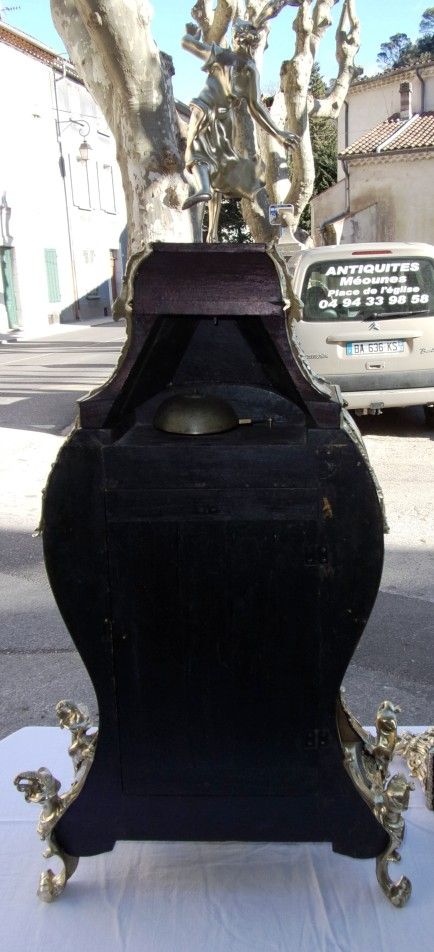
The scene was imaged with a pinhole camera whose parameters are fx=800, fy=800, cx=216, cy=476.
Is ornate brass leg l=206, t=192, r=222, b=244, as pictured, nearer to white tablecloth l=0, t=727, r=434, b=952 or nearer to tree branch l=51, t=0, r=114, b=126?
white tablecloth l=0, t=727, r=434, b=952

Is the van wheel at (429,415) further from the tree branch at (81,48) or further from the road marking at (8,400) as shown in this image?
the road marking at (8,400)

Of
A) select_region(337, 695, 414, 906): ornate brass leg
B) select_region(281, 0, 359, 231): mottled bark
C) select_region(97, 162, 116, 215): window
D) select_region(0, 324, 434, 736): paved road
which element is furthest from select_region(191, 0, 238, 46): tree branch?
select_region(97, 162, 116, 215): window

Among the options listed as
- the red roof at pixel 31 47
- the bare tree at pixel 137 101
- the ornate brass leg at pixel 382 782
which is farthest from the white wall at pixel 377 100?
the ornate brass leg at pixel 382 782

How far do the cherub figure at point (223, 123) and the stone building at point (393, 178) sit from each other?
25573 mm

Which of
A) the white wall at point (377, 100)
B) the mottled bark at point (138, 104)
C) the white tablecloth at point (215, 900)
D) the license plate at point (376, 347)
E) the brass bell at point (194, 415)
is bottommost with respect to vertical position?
the white tablecloth at point (215, 900)

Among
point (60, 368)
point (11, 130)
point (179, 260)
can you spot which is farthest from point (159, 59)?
point (11, 130)

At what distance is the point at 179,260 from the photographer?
1.69 metres

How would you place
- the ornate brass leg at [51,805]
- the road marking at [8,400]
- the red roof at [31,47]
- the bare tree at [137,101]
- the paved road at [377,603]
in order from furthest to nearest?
1. the red roof at [31,47]
2. the road marking at [8,400]
3. the bare tree at [137,101]
4. the paved road at [377,603]
5. the ornate brass leg at [51,805]

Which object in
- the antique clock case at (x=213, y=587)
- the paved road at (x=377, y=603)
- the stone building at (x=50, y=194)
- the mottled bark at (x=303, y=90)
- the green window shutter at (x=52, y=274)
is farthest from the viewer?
the green window shutter at (x=52, y=274)

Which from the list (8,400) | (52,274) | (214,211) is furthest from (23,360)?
(214,211)

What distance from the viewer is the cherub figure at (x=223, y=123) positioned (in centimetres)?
255

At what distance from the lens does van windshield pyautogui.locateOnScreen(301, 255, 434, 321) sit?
23.0 ft

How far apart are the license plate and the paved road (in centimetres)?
89

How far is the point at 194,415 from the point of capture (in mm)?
1810
